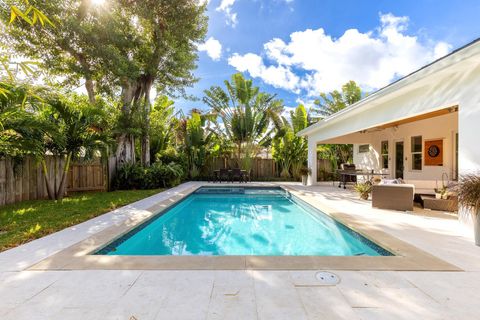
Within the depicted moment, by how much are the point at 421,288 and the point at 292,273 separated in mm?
1358

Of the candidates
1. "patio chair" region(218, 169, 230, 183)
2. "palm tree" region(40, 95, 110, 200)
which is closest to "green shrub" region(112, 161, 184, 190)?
"palm tree" region(40, 95, 110, 200)

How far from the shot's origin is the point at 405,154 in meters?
10.7

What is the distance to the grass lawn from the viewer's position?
4266 millimetres

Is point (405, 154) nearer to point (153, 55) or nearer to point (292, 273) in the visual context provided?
point (292, 273)

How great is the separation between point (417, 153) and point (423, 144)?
1.70 ft

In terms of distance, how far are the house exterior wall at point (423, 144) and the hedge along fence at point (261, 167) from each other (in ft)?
12.4

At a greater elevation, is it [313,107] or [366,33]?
[366,33]

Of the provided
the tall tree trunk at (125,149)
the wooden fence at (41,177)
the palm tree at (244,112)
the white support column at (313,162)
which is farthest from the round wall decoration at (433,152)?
the wooden fence at (41,177)

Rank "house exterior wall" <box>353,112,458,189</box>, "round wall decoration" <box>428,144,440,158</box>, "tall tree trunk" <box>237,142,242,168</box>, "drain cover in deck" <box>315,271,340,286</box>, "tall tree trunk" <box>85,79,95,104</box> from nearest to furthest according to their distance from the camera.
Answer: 1. "drain cover in deck" <box>315,271,340,286</box>
2. "house exterior wall" <box>353,112,458,189</box>
3. "round wall decoration" <box>428,144,440,158</box>
4. "tall tree trunk" <box>85,79,95,104</box>
5. "tall tree trunk" <box>237,142,242,168</box>

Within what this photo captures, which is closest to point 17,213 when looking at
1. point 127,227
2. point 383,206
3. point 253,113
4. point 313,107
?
point 127,227

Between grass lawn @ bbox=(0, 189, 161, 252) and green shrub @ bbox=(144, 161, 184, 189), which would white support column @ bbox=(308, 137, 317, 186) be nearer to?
green shrub @ bbox=(144, 161, 184, 189)

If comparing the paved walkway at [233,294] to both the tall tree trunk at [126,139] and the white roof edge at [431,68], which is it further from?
the tall tree trunk at [126,139]

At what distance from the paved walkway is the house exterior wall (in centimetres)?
649

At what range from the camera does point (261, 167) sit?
56.7 feet
